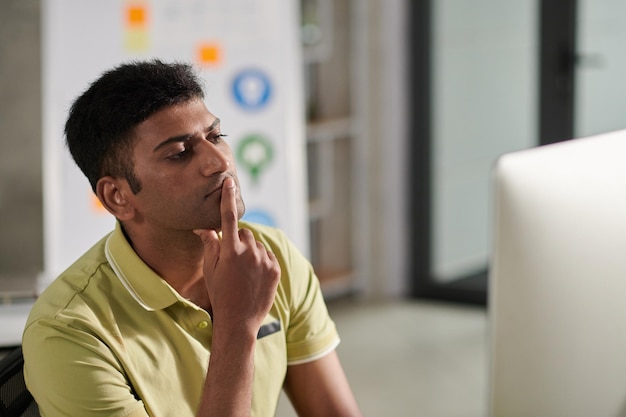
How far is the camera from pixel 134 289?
55.7 inches

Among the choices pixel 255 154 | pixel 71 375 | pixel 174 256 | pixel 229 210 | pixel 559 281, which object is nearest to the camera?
pixel 559 281

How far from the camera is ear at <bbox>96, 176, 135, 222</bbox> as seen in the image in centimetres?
150

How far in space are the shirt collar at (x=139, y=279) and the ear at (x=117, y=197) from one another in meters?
0.06

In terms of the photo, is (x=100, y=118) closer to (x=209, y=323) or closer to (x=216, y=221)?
(x=216, y=221)

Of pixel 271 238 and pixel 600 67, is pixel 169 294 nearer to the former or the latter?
pixel 271 238

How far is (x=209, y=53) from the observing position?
3.65 m

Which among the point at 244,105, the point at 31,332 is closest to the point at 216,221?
the point at 31,332

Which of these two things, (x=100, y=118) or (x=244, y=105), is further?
(x=244, y=105)

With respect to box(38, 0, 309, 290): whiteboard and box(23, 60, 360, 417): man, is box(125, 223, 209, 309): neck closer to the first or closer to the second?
box(23, 60, 360, 417): man

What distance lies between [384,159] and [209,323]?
10.5ft

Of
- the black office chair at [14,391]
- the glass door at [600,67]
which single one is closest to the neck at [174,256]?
the black office chair at [14,391]

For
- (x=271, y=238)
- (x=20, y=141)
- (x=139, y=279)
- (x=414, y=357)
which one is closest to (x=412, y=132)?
(x=414, y=357)

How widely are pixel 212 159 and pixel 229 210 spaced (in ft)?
0.27

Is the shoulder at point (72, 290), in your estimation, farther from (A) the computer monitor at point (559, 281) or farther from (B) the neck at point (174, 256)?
(A) the computer monitor at point (559, 281)
